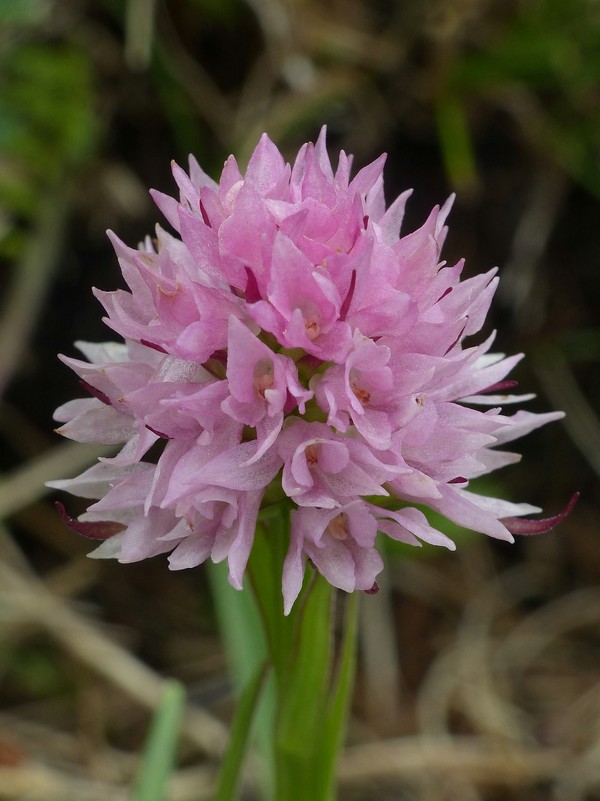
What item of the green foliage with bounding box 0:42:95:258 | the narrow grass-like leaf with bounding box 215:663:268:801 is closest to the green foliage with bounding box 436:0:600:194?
the green foliage with bounding box 0:42:95:258

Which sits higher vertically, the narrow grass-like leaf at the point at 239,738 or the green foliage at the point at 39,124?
the green foliage at the point at 39,124

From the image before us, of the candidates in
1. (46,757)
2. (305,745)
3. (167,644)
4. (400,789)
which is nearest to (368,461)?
(305,745)

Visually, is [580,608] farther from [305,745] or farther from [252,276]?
[252,276]

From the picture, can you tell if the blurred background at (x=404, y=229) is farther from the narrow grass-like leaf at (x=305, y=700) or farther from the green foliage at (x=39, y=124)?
the narrow grass-like leaf at (x=305, y=700)

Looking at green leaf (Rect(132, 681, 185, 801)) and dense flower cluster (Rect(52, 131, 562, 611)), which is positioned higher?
dense flower cluster (Rect(52, 131, 562, 611))

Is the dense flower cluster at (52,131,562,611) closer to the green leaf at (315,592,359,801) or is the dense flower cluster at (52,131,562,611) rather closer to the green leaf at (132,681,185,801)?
the green leaf at (315,592,359,801)

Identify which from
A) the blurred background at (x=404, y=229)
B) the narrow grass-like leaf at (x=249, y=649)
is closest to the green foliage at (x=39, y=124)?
the blurred background at (x=404, y=229)

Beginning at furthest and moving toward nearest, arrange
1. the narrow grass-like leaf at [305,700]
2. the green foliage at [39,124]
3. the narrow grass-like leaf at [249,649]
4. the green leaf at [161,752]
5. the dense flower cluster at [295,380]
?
the green foliage at [39,124] < the narrow grass-like leaf at [249,649] < the green leaf at [161,752] < the narrow grass-like leaf at [305,700] < the dense flower cluster at [295,380]
